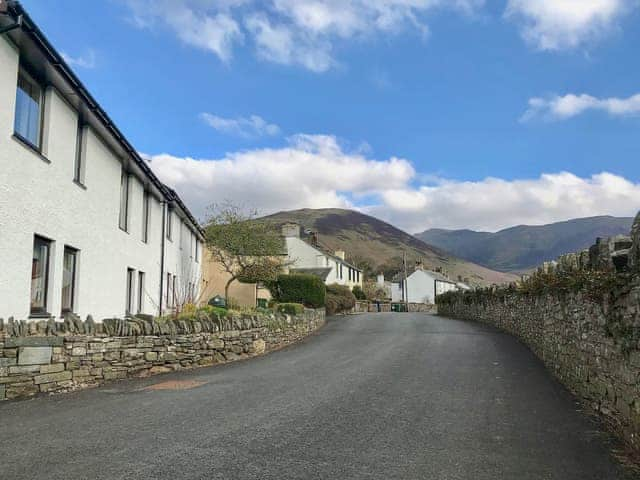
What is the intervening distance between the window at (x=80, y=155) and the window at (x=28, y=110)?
5.74ft

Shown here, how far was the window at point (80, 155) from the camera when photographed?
12594 mm

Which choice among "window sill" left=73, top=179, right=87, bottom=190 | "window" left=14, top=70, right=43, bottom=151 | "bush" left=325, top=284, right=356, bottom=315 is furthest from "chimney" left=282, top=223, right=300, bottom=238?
"window" left=14, top=70, right=43, bottom=151

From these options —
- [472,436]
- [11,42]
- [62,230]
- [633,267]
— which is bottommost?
[472,436]

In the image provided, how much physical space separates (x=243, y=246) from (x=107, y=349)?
62.0 ft

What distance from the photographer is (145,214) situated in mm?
18984

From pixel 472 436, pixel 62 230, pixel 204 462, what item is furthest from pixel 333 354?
pixel 204 462

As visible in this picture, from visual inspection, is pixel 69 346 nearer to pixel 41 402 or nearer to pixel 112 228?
pixel 41 402

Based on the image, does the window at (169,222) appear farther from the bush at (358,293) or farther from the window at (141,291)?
the bush at (358,293)

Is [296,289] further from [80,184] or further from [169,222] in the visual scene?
[80,184]

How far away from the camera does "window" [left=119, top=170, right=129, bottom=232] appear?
1628 cm

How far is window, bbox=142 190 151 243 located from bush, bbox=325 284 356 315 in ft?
79.1

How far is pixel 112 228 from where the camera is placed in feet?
48.9

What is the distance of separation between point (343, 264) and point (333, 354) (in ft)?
155

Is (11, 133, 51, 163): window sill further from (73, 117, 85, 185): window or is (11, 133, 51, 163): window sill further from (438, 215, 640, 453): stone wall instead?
(438, 215, 640, 453): stone wall
